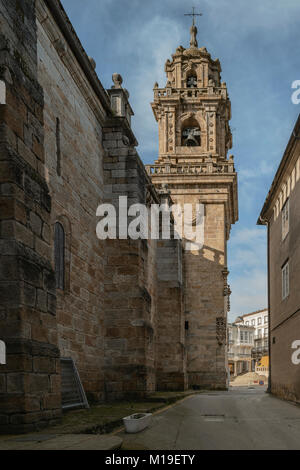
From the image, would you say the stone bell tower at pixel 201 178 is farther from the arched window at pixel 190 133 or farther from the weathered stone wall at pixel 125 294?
the weathered stone wall at pixel 125 294

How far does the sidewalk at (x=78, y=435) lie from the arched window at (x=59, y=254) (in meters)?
2.67

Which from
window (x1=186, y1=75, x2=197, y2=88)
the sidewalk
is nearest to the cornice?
the sidewalk

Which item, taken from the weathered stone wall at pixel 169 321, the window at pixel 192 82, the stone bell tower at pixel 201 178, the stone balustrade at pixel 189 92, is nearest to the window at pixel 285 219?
the weathered stone wall at pixel 169 321

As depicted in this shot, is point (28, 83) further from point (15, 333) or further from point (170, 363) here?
point (170, 363)

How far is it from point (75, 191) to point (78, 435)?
22.7 ft

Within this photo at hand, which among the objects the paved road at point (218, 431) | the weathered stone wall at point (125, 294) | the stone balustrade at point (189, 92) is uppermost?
the stone balustrade at point (189, 92)

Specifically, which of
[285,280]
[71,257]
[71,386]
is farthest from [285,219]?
[71,386]

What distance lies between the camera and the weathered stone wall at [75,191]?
11.8m

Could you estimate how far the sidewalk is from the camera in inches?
248

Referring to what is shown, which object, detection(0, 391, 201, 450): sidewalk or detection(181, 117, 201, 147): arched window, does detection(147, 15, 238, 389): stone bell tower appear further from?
detection(0, 391, 201, 450): sidewalk

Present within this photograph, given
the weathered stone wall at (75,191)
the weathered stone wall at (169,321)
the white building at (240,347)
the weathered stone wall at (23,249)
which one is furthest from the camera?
the white building at (240,347)

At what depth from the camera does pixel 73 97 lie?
13.5m

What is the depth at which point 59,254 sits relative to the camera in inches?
479

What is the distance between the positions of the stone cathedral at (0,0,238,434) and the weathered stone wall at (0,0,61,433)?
2cm
